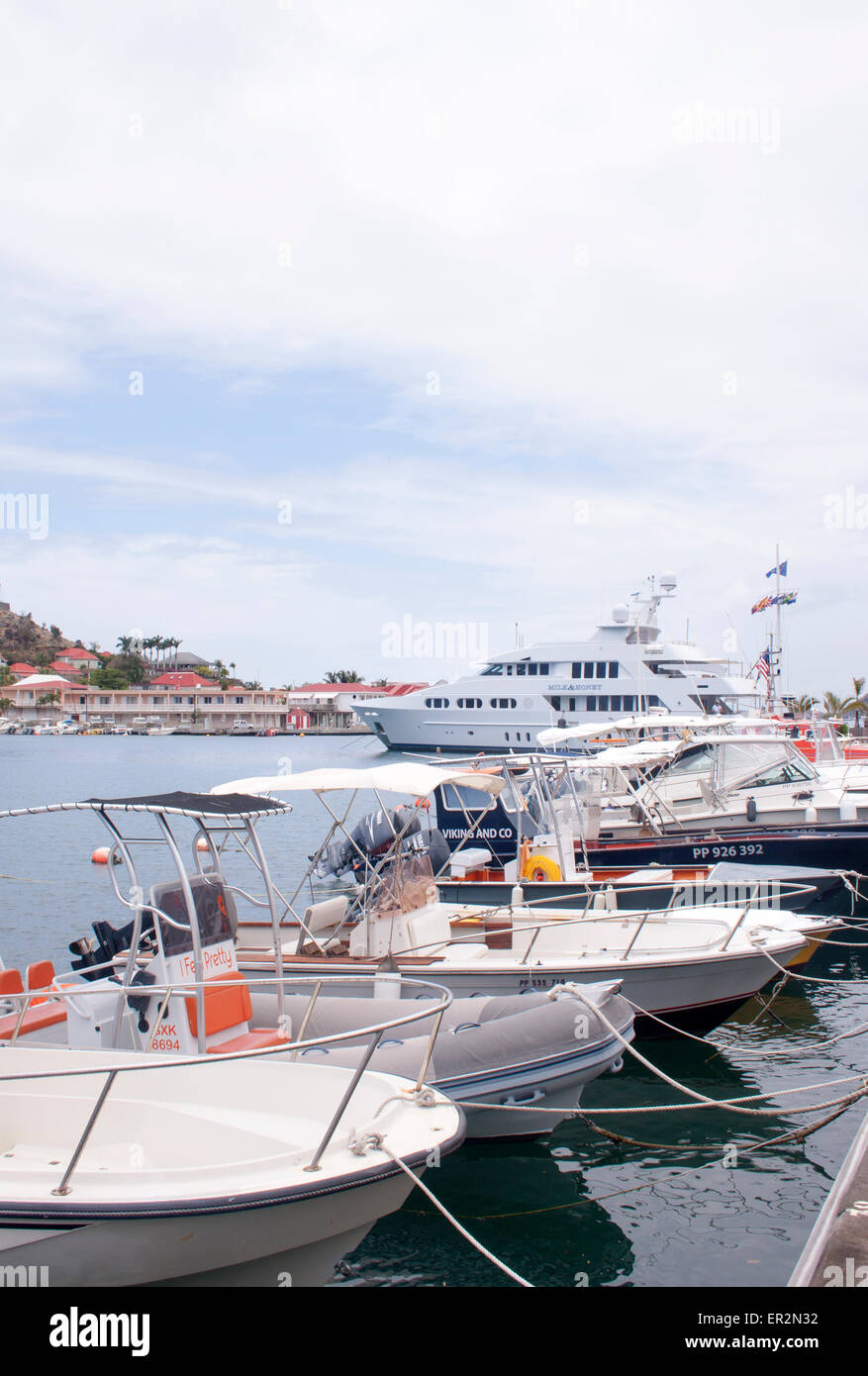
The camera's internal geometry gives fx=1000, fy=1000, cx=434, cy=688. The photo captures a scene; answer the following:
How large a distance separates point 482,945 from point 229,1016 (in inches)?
151

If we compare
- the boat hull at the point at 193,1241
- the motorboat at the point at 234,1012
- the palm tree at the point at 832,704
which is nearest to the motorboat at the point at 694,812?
the motorboat at the point at 234,1012

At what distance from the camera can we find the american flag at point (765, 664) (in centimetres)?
4928

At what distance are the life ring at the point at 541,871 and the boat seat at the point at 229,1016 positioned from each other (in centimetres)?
707

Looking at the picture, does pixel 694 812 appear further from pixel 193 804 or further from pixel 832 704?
pixel 832 704

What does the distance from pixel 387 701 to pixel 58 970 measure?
151 feet

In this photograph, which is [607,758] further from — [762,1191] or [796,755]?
[762,1191]

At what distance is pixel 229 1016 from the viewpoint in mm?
6852

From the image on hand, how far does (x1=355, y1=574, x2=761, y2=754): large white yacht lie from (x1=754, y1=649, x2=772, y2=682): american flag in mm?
2011

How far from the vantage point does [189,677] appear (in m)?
131

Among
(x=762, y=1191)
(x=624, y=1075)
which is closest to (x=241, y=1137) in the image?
(x=762, y=1191)

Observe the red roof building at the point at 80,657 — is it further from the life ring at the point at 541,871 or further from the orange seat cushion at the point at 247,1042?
the orange seat cushion at the point at 247,1042

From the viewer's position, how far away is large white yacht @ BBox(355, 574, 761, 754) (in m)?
53.4

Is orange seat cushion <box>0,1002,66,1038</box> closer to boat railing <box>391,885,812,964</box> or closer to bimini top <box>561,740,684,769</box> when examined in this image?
boat railing <box>391,885,812,964</box>

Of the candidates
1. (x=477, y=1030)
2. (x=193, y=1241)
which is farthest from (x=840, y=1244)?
(x=477, y=1030)
